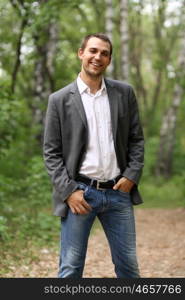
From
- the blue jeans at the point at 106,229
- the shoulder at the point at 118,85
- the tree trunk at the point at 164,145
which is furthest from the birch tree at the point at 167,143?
the blue jeans at the point at 106,229

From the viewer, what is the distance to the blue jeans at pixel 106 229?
437cm

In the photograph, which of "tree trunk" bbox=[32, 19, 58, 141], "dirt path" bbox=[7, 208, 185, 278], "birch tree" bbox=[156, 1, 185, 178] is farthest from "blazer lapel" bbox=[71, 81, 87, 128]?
"birch tree" bbox=[156, 1, 185, 178]

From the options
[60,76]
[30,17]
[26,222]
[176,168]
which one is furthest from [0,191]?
[176,168]

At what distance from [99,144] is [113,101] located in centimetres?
39

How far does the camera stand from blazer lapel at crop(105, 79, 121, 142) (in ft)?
14.5

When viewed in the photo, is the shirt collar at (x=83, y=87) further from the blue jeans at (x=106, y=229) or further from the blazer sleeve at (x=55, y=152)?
the blue jeans at (x=106, y=229)

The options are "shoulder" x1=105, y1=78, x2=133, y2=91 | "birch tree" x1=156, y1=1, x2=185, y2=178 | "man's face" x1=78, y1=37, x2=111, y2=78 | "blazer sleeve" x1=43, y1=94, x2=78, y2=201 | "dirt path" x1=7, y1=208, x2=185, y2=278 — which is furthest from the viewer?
"birch tree" x1=156, y1=1, x2=185, y2=178

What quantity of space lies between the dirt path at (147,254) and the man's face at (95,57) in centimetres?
366

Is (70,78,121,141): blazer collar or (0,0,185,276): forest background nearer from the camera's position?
(70,78,121,141): blazer collar

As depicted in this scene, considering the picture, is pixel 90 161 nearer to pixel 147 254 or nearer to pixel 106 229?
pixel 106 229

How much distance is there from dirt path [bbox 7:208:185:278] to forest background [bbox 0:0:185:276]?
1.09ft

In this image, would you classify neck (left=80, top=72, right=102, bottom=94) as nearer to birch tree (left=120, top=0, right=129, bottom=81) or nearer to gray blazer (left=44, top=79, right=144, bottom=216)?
gray blazer (left=44, top=79, right=144, bottom=216)

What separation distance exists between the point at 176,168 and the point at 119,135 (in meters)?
20.6

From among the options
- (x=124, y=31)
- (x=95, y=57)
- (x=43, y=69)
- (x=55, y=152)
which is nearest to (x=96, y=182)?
Result: (x=55, y=152)
